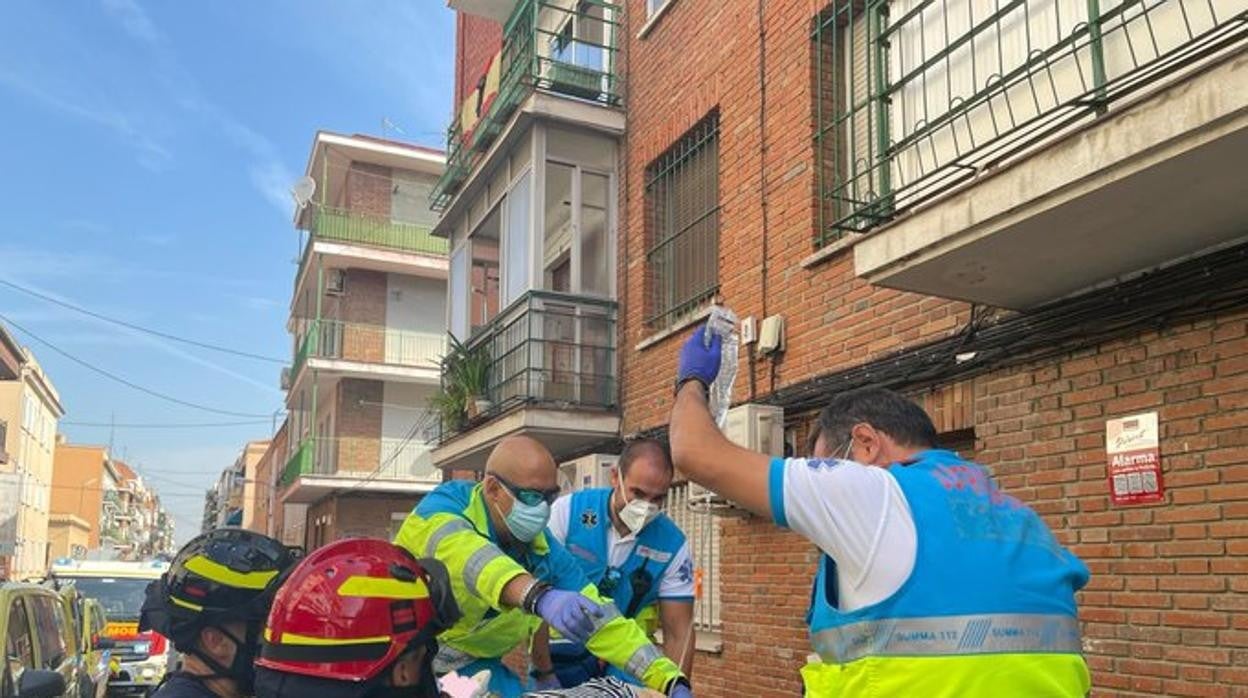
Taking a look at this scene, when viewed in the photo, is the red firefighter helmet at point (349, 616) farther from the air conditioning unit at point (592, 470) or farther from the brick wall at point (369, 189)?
the brick wall at point (369, 189)

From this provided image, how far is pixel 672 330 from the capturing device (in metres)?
9.88

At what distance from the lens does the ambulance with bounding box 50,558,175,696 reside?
14.6 metres

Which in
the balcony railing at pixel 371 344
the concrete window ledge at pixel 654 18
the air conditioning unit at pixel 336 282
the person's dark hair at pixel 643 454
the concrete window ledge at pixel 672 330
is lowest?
the person's dark hair at pixel 643 454

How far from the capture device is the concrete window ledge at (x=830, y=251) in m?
7.26

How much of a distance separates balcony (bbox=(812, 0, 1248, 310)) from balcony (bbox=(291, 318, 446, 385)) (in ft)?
64.4

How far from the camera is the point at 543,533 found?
3787 mm

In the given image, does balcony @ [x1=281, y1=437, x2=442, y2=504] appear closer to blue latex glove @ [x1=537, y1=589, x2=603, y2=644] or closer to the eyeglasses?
the eyeglasses

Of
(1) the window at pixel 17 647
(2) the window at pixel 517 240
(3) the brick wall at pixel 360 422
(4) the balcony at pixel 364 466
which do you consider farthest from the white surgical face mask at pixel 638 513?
(3) the brick wall at pixel 360 422

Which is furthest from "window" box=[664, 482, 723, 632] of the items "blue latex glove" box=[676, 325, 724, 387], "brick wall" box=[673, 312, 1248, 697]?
"blue latex glove" box=[676, 325, 724, 387]

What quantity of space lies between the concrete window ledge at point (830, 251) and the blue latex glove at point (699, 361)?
14.0 feet

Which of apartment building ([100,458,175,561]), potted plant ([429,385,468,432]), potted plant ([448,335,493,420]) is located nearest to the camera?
potted plant ([448,335,493,420])

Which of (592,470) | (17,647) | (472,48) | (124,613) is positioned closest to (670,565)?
(17,647)

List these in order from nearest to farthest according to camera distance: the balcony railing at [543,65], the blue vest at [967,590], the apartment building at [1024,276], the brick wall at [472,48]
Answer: the blue vest at [967,590] → the apartment building at [1024,276] → the balcony railing at [543,65] → the brick wall at [472,48]

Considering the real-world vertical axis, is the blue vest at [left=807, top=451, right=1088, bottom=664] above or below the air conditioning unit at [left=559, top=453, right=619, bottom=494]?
below
